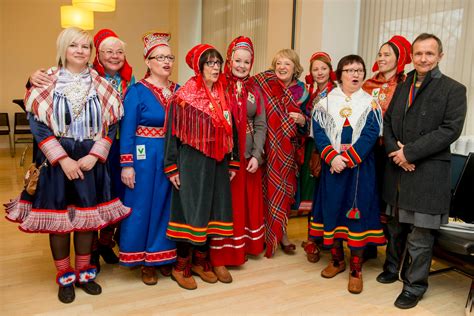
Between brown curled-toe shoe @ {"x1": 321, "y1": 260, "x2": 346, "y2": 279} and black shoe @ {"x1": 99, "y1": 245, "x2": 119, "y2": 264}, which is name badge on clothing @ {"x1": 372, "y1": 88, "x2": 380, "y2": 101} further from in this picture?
black shoe @ {"x1": 99, "y1": 245, "x2": 119, "y2": 264}

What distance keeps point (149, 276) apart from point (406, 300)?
155 cm

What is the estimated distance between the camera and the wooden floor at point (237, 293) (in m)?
2.38

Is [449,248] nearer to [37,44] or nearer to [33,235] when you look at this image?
[33,235]

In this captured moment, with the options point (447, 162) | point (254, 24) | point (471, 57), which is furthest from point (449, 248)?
point (254, 24)

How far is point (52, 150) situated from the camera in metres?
2.22

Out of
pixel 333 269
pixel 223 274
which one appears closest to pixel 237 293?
pixel 223 274

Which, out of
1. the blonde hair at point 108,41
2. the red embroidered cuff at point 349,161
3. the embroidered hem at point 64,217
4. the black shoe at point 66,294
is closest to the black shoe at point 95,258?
the black shoe at point 66,294

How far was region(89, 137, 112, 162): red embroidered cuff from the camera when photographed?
2.34m

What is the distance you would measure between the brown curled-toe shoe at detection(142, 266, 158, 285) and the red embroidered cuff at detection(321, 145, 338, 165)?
129 centimetres

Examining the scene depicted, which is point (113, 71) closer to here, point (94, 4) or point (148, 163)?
point (148, 163)

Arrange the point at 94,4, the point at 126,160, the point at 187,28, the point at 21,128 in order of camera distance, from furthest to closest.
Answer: the point at 21,128, the point at 187,28, the point at 94,4, the point at 126,160

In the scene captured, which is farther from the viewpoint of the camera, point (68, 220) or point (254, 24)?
point (254, 24)

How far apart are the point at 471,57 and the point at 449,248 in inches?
73.0

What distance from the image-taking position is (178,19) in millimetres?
8047
